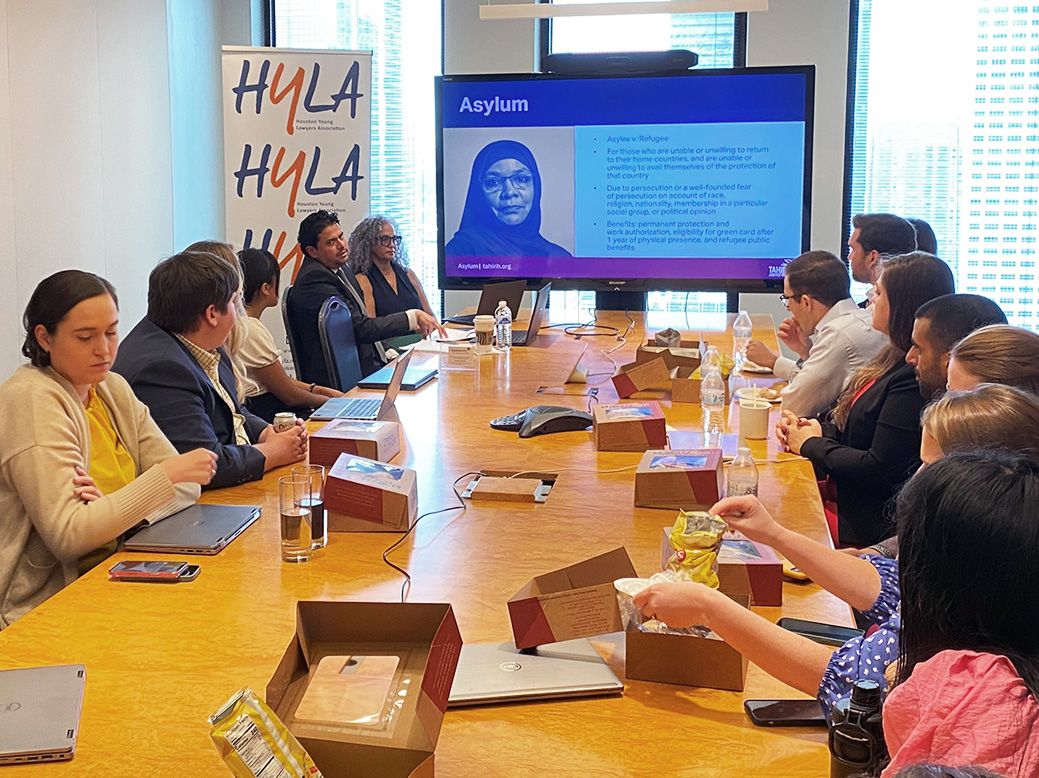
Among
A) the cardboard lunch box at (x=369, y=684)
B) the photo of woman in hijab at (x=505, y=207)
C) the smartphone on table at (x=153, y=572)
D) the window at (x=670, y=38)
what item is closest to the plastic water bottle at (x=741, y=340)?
the photo of woman in hijab at (x=505, y=207)

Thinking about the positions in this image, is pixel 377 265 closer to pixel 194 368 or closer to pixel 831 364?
pixel 831 364

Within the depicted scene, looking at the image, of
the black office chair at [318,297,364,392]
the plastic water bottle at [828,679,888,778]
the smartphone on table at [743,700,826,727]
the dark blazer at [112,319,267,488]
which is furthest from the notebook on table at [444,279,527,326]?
the plastic water bottle at [828,679,888,778]

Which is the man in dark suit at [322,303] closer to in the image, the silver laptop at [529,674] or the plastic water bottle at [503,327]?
the plastic water bottle at [503,327]

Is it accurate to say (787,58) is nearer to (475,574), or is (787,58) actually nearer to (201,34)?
(201,34)

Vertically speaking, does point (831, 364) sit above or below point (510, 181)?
below

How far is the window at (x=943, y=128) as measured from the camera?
6289mm

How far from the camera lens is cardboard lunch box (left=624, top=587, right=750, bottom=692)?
4.91 ft

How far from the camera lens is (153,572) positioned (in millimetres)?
1901

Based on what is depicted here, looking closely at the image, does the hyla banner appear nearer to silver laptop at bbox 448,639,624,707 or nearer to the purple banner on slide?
the purple banner on slide

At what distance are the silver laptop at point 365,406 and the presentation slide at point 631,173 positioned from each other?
2.47 meters

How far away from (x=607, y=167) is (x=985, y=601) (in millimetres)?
4457

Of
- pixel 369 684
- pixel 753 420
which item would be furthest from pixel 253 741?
pixel 753 420

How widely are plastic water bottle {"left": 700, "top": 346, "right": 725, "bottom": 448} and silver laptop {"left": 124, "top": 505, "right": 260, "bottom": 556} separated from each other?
128cm

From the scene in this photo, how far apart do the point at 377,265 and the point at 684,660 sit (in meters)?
4.33
